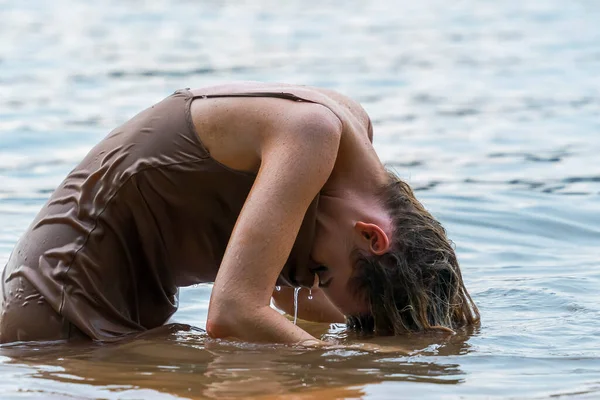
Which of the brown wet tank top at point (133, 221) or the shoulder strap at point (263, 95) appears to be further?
the brown wet tank top at point (133, 221)

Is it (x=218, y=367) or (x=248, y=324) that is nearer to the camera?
(x=248, y=324)

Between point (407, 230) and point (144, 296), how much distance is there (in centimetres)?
106

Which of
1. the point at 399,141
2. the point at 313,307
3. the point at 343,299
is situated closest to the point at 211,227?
the point at 343,299

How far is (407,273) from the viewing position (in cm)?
411

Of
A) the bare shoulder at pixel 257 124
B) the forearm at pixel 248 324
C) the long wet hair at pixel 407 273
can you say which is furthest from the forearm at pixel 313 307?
the bare shoulder at pixel 257 124

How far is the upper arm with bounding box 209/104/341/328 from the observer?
374 centimetres

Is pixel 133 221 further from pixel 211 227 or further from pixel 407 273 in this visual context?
pixel 407 273

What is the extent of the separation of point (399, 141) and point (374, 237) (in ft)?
18.9

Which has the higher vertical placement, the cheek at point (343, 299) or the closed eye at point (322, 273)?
the closed eye at point (322, 273)

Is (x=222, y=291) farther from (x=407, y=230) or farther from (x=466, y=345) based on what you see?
(x=466, y=345)

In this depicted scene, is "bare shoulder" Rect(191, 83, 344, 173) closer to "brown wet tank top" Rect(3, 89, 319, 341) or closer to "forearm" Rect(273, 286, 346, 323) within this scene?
"brown wet tank top" Rect(3, 89, 319, 341)

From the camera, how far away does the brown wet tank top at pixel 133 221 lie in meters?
4.04

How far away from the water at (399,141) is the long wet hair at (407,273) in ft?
0.39

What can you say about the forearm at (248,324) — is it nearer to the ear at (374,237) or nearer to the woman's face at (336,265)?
the woman's face at (336,265)
